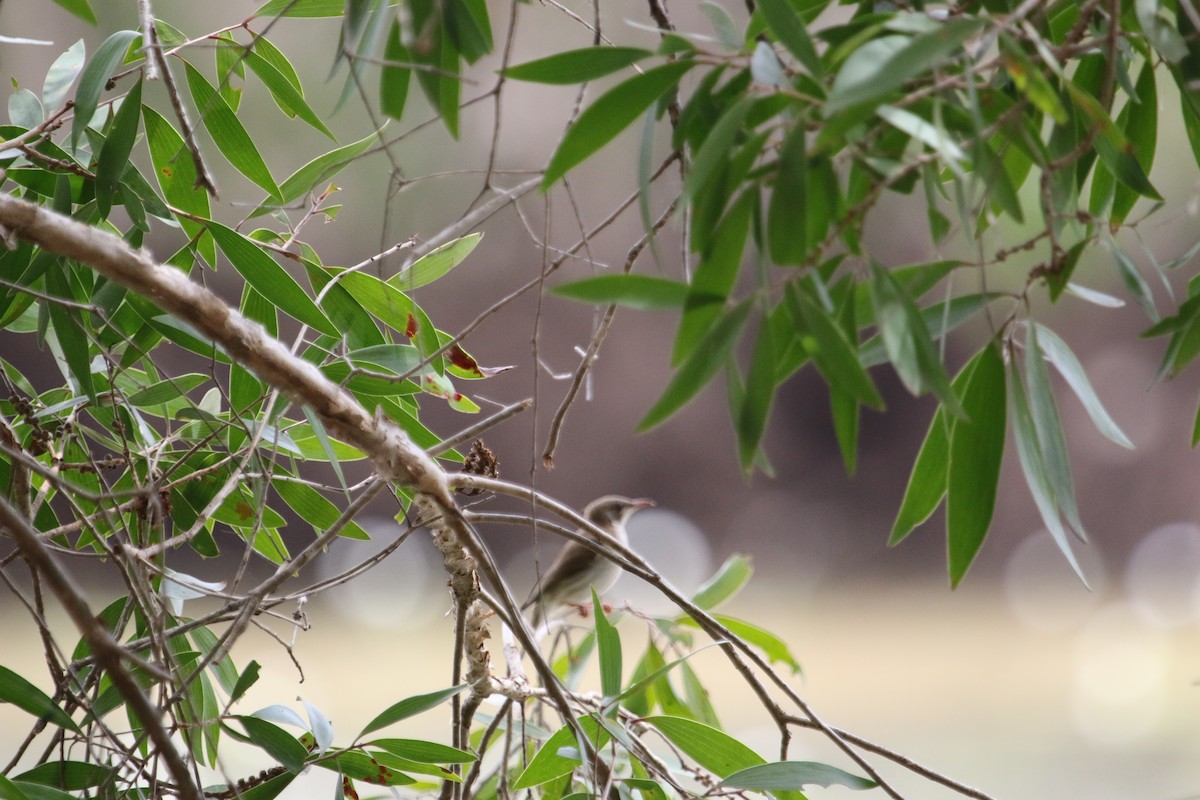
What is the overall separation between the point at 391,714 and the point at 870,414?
2525 mm

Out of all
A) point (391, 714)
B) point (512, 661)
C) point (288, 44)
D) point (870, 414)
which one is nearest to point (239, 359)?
point (391, 714)

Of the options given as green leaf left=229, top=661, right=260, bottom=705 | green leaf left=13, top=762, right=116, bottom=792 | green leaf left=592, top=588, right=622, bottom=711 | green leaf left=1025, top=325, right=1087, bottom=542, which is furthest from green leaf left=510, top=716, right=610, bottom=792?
green leaf left=1025, top=325, right=1087, bottom=542

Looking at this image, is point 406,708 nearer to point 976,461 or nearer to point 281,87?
point 976,461

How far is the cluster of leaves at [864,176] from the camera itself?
50cm

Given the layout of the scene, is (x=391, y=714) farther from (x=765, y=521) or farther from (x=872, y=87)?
(x=765, y=521)

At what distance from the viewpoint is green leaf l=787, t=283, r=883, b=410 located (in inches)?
20.2

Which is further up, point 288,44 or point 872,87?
point 288,44

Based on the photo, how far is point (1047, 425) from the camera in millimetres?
682

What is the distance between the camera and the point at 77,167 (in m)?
0.87

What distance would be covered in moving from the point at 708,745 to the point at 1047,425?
0.49 m

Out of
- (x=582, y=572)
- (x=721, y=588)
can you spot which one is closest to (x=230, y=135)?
(x=721, y=588)

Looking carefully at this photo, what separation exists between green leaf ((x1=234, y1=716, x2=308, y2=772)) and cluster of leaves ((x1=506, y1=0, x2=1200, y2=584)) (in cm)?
55

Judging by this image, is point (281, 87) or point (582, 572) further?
point (582, 572)

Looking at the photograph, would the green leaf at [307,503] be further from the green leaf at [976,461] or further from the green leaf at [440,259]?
the green leaf at [976,461]
